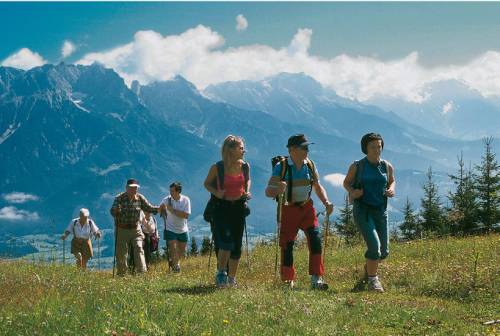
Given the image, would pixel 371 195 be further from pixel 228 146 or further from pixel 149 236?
pixel 149 236

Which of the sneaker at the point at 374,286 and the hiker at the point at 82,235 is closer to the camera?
the sneaker at the point at 374,286

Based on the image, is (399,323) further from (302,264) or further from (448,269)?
(302,264)

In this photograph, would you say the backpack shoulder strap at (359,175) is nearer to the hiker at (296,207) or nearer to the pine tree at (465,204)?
the hiker at (296,207)

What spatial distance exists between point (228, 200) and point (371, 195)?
2481 millimetres

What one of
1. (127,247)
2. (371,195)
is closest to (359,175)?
(371,195)

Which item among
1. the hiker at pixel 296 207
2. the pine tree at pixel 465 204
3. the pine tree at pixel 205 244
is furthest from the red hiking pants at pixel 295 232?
the pine tree at pixel 205 244

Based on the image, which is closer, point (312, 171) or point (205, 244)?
point (312, 171)

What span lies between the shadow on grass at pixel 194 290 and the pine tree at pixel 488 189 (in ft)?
75.8

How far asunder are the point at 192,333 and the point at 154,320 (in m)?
0.65

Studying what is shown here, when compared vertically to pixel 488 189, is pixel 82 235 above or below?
below

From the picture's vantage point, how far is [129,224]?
12.8m

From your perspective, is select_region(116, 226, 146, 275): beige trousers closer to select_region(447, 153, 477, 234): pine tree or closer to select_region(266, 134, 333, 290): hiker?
select_region(266, 134, 333, 290): hiker

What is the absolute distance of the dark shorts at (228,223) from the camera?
9.48 m

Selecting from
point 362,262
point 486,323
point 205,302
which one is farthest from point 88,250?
point 486,323
